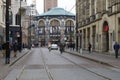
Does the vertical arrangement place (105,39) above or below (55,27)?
below

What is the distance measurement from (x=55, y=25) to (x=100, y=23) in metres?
110

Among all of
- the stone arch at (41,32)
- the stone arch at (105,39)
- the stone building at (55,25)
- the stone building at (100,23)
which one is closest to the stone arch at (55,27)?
the stone building at (55,25)

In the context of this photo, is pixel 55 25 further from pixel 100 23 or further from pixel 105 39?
pixel 105 39

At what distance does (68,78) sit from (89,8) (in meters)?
51.9

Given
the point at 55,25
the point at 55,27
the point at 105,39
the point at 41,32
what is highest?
the point at 55,25

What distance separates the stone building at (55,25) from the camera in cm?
16625

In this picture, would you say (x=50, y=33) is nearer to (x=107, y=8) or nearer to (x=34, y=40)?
(x=34, y=40)

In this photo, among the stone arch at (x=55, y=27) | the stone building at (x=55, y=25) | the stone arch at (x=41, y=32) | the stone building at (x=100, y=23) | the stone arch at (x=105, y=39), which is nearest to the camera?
the stone building at (x=100, y=23)

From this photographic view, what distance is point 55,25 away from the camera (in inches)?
6649

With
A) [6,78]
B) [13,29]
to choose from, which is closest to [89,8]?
[13,29]

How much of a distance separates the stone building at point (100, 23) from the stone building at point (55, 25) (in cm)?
8407

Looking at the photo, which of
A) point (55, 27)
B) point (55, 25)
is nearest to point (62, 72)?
point (55, 25)

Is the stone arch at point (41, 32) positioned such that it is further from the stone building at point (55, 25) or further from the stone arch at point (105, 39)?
the stone arch at point (105, 39)

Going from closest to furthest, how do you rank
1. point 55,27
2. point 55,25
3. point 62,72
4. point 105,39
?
point 62,72, point 105,39, point 55,25, point 55,27
